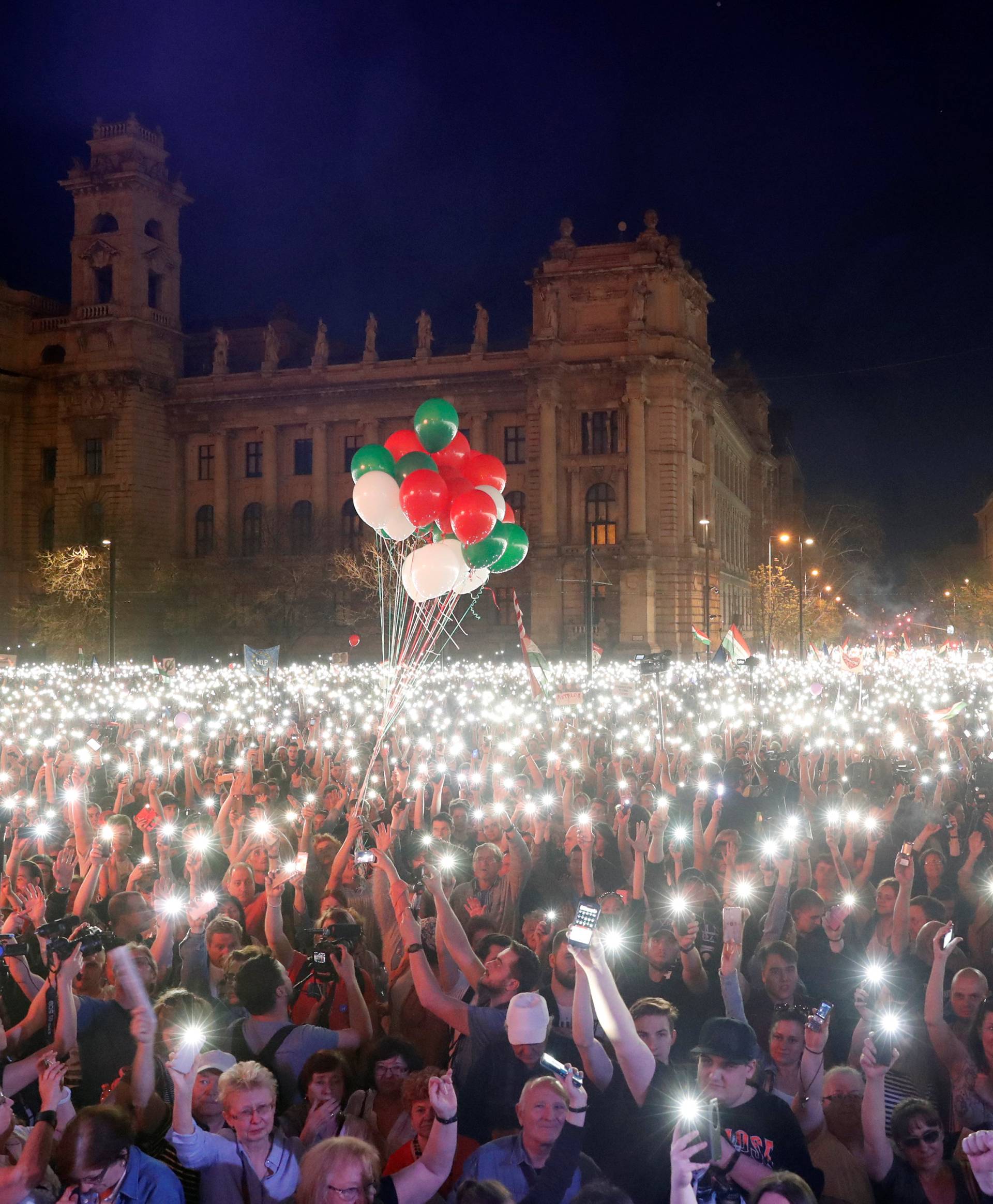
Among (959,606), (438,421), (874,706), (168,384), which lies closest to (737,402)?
(959,606)

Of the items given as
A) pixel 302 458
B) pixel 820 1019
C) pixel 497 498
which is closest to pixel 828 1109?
pixel 820 1019

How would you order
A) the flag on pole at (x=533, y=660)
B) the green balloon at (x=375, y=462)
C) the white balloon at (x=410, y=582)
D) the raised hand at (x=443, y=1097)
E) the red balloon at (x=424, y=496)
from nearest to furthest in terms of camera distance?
the raised hand at (x=443, y=1097) < the red balloon at (x=424, y=496) < the white balloon at (x=410, y=582) < the green balloon at (x=375, y=462) < the flag on pole at (x=533, y=660)

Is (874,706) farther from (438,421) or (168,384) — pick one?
(168,384)

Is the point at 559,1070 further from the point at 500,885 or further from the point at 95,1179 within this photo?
the point at 500,885

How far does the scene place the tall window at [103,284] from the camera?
208 feet

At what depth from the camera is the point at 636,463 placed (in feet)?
179

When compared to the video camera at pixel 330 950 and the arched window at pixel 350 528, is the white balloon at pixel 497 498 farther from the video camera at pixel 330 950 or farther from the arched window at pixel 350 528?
the arched window at pixel 350 528

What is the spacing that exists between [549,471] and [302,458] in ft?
56.0

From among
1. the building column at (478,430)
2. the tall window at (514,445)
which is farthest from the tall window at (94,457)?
the tall window at (514,445)

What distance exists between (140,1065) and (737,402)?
8484 centimetres

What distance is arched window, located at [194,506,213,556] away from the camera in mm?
66438

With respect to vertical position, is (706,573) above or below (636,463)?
below

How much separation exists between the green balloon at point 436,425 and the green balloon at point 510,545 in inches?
44.6

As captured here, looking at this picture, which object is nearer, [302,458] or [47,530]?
[47,530]
